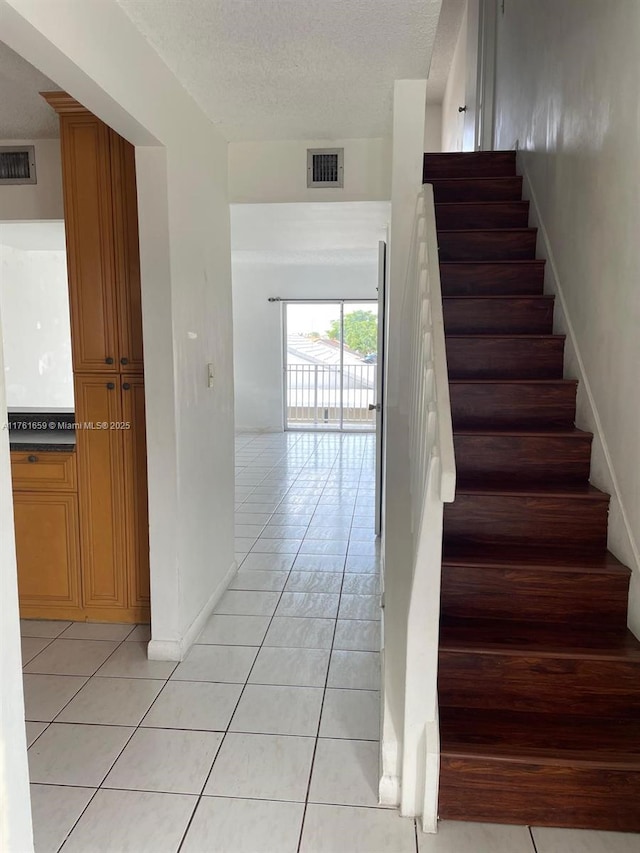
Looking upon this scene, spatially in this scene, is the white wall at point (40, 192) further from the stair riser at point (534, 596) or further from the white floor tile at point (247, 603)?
the stair riser at point (534, 596)

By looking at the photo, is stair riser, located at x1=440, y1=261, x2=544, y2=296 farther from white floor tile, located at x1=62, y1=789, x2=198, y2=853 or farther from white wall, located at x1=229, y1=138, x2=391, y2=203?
white floor tile, located at x1=62, y1=789, x2=198, y2=853

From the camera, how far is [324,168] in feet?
10.5

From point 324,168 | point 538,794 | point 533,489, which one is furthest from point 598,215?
point 538,794

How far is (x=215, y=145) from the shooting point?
303 cm

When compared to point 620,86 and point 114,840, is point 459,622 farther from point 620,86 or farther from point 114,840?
point 620,86

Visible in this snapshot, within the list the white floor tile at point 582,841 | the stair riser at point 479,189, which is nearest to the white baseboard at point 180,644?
the white floor tile at point 582,841

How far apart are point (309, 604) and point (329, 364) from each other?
20.6ft

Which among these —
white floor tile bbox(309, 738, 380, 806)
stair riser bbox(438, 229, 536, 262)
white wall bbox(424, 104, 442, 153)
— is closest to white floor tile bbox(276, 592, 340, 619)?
white floor tile bbox(309, 738, 380, 806)

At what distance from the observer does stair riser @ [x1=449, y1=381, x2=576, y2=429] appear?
275cm

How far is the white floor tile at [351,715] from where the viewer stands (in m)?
2.18

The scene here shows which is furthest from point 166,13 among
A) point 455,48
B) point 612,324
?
point 455,48

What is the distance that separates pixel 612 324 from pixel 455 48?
6.11 m

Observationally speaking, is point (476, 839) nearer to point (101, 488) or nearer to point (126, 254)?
point (101, 488)

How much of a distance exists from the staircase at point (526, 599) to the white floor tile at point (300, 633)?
0.86 m
